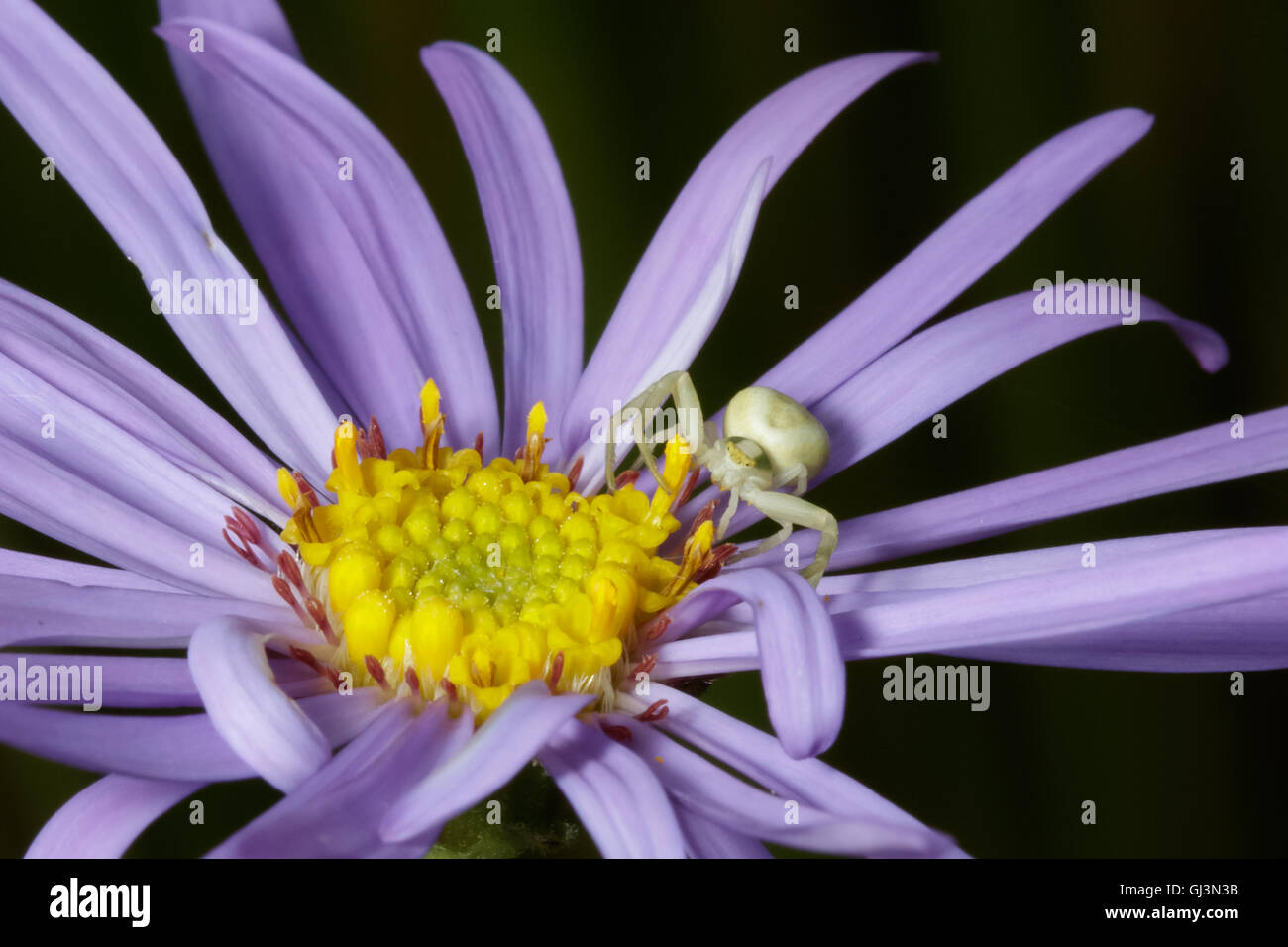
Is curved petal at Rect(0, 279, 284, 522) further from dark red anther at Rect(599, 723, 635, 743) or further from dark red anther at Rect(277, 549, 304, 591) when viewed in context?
dark red anther at Rect(599, 723, 635, 743)

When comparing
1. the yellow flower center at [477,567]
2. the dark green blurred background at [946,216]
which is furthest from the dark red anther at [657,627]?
the dark green blurred background at [946,216]

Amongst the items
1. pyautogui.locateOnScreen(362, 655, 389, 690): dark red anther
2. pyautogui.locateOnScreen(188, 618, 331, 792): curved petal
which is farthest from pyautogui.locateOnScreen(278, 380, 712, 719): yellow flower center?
pyautogui.locateOnScreen(188, 618, 331, 792): curved petal

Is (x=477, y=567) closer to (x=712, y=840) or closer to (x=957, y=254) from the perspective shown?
(x=712, y=840)

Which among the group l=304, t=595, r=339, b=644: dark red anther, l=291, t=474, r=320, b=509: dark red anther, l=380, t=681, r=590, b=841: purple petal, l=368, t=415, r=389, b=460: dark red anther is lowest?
l=380, t=681, r=590, b=841: purple petal
